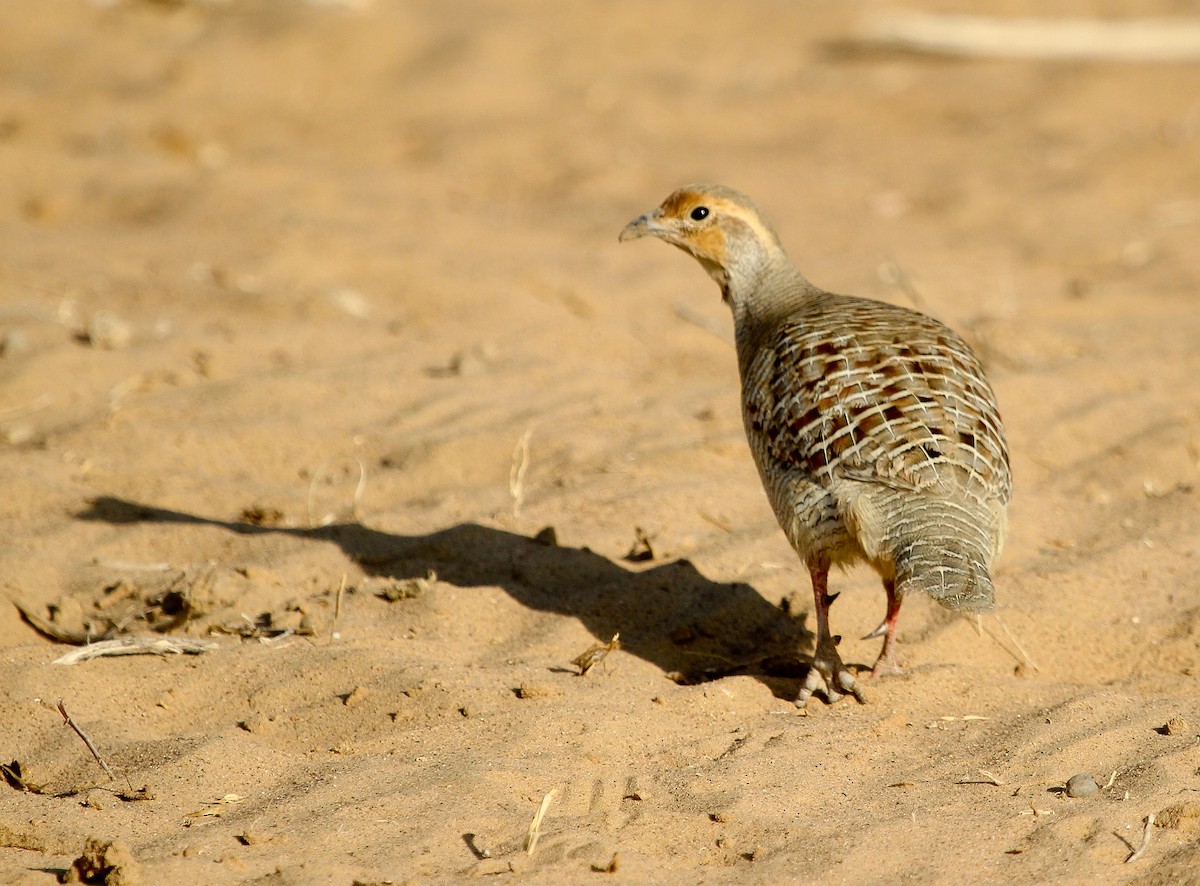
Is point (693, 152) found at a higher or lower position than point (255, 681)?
lower

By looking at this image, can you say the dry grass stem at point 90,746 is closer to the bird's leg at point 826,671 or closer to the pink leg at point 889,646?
the bird's leg at point 826,671

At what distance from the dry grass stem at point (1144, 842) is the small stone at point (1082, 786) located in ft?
0.75

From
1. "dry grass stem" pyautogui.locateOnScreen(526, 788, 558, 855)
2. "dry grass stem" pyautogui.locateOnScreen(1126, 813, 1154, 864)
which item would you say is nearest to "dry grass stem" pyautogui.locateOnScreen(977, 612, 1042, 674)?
"dry grass stem" pyautogui.locateOnScreen(1126, 813, 1154, 864)

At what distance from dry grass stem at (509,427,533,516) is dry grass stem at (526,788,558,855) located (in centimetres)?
237

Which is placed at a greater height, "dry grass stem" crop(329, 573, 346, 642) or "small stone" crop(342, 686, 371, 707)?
"small stone" crop(342, 686, 371, 707)

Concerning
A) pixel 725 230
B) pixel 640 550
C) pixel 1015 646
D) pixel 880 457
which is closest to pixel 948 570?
pixel 880 457

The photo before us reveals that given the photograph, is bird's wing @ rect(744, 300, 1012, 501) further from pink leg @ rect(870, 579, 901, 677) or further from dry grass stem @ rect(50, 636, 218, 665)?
dry grass stem @ rect(50, 636, 218, 665)

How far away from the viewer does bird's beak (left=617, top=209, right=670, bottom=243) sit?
6.45 metres

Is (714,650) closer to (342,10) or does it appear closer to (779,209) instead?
(779,209)

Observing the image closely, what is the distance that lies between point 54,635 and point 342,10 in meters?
10.2

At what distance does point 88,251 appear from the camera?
28.8 feet

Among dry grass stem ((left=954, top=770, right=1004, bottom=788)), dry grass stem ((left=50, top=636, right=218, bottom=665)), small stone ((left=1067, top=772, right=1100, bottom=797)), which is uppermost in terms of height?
small stone ((left=1067, top=772, right=1100, bottom=797))

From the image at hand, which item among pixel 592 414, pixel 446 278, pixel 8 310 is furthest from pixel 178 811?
pixel 446 278

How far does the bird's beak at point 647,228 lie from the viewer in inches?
254
